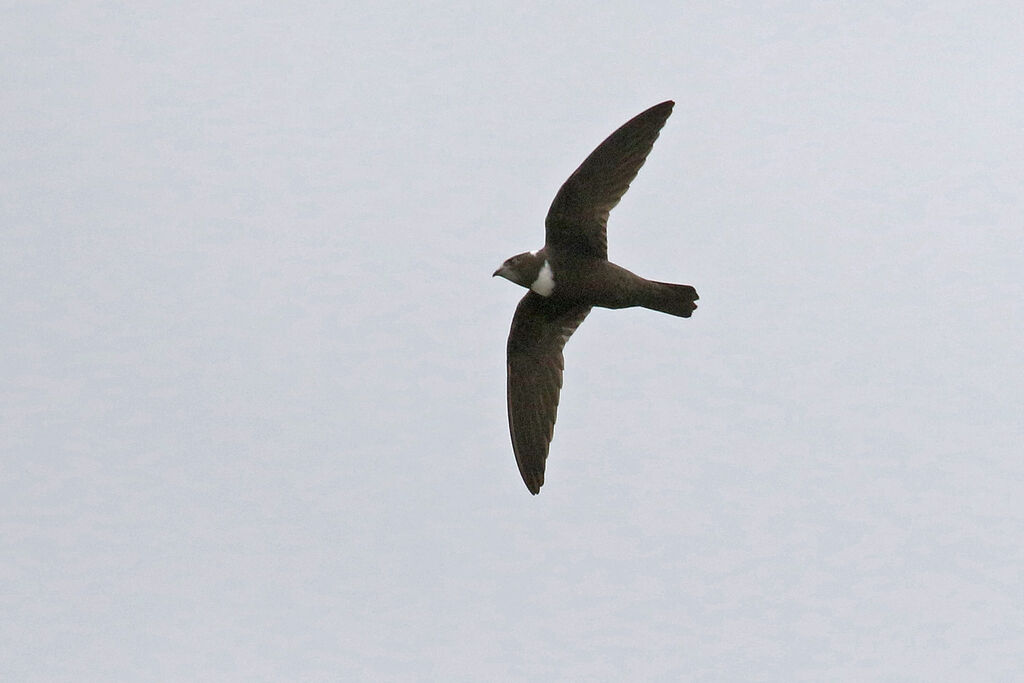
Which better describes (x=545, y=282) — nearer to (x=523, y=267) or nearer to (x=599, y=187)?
(x=523, y=267)

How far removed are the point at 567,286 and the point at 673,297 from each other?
981 millimetres

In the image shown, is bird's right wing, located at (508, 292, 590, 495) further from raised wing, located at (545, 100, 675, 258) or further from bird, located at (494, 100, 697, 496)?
raised wing, located at (545, 100, 675, 258)

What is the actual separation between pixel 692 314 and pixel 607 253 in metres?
0.91

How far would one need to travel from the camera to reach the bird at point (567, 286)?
14.5 m

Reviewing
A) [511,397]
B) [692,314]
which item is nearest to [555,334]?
[511,397]

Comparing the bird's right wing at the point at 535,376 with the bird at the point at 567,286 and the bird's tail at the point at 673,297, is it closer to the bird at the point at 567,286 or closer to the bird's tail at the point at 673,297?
the bird at the point at 567,286

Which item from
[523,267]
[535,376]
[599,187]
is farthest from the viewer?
[535,376]

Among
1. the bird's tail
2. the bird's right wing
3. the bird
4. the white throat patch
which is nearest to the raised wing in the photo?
the bird

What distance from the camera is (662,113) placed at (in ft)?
47.2

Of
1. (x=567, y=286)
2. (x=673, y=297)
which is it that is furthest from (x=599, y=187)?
(x=673, y=297)

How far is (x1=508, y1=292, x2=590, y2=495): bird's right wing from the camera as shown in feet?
52.4

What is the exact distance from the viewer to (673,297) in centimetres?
1470

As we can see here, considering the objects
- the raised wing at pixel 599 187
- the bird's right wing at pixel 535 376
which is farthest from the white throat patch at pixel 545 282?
the bird's right wing at pixel 535 376

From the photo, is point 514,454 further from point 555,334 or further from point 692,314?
point 692,314
